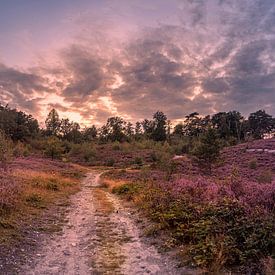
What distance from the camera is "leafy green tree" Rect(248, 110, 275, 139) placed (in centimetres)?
12481

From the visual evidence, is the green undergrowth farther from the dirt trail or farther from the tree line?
the tree line

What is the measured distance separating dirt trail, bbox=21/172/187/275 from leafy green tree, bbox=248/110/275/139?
4629 inches

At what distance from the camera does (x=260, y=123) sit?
415 ft

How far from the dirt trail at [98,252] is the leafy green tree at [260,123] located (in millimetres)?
117573

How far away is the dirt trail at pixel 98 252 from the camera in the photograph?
8.65 meters

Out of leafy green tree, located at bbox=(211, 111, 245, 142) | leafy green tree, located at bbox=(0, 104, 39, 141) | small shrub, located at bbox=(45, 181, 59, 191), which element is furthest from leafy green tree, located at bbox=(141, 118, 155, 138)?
small shrub, located at bbox=(45, 181, 59, 191)

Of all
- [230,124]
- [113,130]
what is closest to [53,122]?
[113,130]

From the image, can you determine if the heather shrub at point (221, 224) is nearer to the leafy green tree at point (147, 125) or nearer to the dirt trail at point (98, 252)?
the dirt trail at point (98, 252)

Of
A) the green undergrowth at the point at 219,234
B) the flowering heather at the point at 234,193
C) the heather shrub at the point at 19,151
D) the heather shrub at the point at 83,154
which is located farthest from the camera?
the heather shrub at the point at 83,154

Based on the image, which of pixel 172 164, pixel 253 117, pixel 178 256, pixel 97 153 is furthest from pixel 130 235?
pixel 253 117

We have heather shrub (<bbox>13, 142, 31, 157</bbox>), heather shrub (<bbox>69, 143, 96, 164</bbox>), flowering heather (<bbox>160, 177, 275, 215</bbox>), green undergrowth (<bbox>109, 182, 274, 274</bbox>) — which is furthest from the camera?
heather shrub (<bbox>69, 143, 96, 164</bbox>)

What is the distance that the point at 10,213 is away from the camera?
44.4ft

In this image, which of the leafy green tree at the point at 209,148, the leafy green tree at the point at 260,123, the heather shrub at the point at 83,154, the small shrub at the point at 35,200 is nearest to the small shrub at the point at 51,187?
the small shrub at the point at 35,200

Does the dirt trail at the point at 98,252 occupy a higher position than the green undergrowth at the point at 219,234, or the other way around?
the green undergrowth at the point at 219,234
